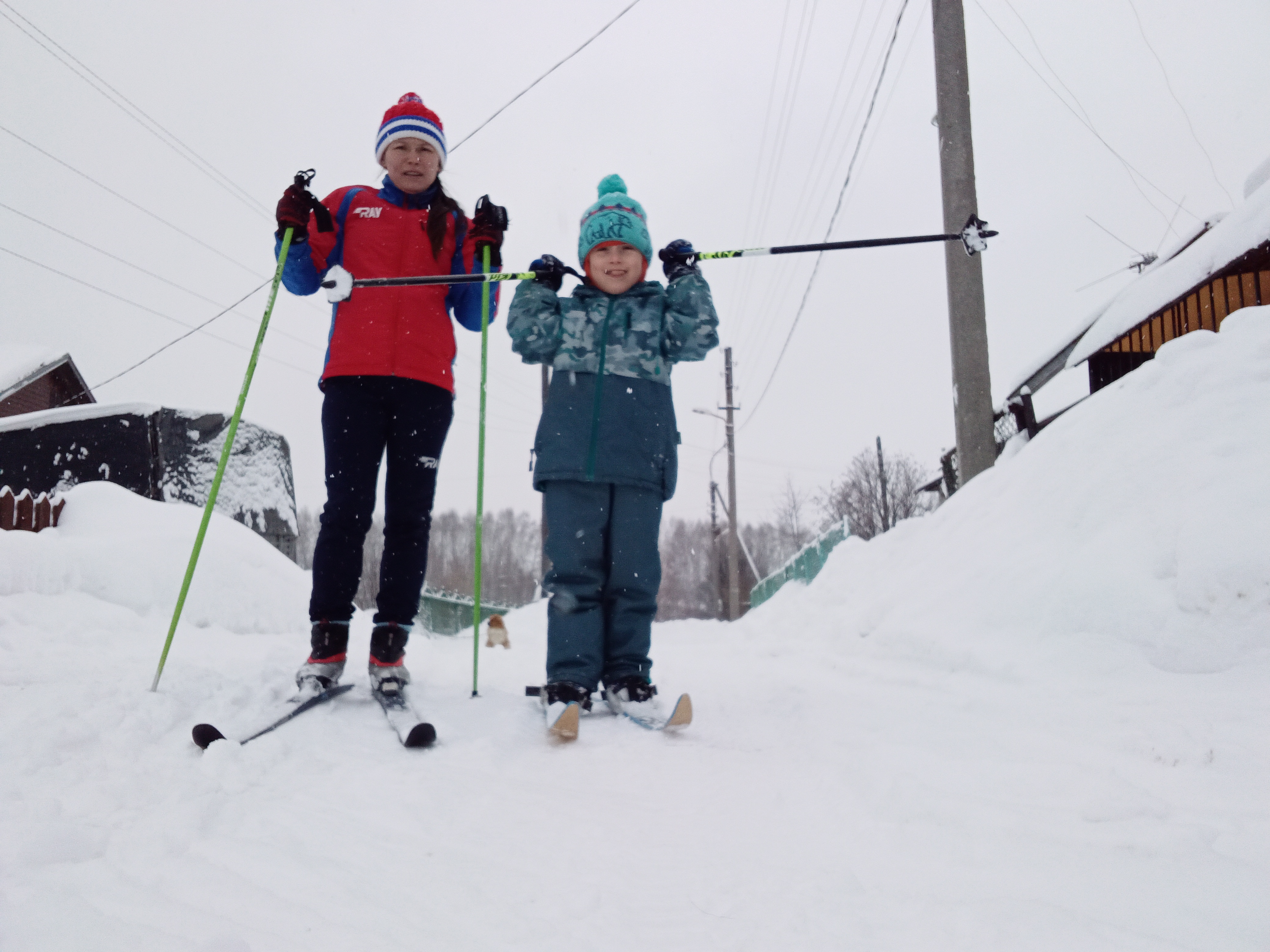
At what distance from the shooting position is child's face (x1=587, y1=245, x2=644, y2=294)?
8.86ft

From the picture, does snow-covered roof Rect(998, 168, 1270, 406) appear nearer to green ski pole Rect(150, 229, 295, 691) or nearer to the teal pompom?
the teal pompom

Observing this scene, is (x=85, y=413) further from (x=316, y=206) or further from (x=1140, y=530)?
(x=1140, y=530)

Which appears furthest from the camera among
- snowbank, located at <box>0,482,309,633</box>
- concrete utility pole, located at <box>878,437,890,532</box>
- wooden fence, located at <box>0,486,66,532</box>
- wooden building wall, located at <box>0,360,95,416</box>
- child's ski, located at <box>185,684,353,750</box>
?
concrete utility pole, located at <box>878,437,890,532</box>

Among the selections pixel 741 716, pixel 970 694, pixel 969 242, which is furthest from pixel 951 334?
pixel 741 716

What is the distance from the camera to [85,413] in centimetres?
535

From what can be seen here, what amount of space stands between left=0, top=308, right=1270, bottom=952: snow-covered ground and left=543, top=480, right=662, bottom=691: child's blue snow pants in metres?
0.25

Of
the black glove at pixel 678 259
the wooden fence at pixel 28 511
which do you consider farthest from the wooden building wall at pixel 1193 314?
the wooden fence at pixel 28 511

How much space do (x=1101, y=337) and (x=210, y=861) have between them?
6080 mm

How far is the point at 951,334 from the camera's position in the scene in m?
5.27

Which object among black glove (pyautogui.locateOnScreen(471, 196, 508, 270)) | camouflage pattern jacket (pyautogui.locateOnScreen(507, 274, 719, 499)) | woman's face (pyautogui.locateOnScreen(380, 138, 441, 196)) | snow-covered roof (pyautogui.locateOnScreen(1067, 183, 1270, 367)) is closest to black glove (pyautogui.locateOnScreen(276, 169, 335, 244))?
woman's face (pyautogui.locateOnScreen(380, 138, 441, 196))

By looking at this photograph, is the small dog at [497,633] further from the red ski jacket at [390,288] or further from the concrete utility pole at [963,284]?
the red ski jacket at [390,288]

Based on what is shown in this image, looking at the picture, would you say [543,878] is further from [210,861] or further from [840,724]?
[840,724]

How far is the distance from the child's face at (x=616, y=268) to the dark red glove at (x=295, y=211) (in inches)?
40.1

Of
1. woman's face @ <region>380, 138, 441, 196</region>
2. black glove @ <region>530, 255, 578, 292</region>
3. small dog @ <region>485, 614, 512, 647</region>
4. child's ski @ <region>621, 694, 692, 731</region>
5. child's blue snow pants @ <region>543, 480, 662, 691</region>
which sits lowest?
small dog @ <region>485, 614, 512, 647</region>
